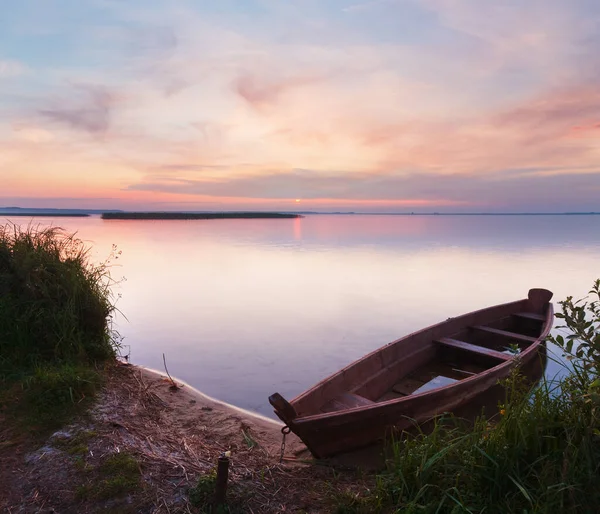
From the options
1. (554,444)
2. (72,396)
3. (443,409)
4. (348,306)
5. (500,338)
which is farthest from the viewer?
(348,306)

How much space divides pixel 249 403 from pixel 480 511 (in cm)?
470

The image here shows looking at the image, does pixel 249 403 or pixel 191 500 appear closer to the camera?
pixel 191 500

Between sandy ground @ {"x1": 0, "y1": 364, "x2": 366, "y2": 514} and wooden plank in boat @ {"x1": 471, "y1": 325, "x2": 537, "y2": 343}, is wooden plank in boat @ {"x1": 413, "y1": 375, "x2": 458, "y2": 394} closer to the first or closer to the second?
wooden plank in boat @ {"x1": 471, "y1": 325, "x2": 537, "y2": 343}

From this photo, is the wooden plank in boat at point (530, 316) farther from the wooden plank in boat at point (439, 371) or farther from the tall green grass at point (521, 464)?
the tall green grass at point (521, 464)

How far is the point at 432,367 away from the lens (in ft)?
24.4

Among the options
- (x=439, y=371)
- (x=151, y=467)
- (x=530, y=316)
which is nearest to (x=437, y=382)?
(x=439, y=371)

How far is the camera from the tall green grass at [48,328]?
459 cm

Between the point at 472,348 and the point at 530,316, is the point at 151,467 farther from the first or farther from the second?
the point at 530,316

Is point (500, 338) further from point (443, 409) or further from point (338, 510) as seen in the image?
point (338, 510)

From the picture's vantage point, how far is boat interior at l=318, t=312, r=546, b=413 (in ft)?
18.7

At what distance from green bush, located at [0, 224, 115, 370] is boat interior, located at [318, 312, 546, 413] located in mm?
3495

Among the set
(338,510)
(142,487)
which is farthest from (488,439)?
(142,487)

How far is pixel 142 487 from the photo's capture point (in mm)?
3432

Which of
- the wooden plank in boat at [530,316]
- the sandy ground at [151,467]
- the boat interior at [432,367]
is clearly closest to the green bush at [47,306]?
the sandy ground at [151,467]
